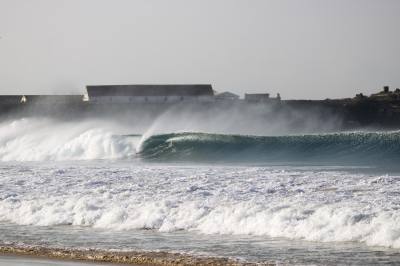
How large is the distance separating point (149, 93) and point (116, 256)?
6167cm

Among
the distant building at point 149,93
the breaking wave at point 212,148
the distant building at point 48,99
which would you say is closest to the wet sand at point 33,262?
the breaking wave at point 212,148

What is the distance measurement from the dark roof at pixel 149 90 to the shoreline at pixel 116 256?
60.3 metres

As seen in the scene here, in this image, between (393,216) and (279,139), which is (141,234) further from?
(279,139)

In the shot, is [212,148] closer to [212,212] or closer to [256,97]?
[212,212]

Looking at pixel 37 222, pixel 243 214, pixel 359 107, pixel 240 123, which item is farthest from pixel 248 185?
pixel 359 107

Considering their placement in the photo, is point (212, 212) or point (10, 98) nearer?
point (212, 212)

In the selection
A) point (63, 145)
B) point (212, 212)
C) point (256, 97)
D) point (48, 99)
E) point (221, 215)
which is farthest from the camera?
point (256, 97)

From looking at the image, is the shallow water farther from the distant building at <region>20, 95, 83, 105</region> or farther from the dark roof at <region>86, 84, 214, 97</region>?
the dark roof at <region>86, 84, 214, 97</region>

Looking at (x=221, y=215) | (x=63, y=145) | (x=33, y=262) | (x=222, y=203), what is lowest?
(x=33, y=262)

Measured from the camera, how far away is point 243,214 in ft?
42.7

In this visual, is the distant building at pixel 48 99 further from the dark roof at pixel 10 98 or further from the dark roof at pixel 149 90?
the dark roof at pixel 149 90

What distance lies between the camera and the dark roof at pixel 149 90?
72062 mm

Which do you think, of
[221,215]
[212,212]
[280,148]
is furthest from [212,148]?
[221,215]

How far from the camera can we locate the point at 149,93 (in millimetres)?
72312
